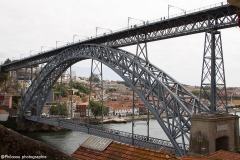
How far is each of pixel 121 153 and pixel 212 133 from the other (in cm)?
771

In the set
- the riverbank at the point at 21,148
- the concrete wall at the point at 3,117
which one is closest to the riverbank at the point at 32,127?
the concrete wall at the point at 3,117

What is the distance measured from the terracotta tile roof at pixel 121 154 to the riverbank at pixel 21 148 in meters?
4.51

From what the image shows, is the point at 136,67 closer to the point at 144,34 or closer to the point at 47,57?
the point at 144,34

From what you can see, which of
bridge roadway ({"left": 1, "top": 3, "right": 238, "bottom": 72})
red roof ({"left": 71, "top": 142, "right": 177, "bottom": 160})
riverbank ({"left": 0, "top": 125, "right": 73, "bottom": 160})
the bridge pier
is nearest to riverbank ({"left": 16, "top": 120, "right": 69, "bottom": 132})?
bridge roadway ({"left": 1, "top": 3, "right": 238, "bottom": 72})

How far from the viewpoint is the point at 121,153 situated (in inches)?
299

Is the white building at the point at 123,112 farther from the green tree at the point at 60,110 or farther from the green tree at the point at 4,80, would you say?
the green tree at the point at 4,80

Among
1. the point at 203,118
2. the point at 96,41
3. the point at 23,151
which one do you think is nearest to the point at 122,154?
the point at 23,151

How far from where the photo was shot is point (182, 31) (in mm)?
18688

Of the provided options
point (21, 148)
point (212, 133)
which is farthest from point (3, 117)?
point (21, 148)

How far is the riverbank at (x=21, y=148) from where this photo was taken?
262cm

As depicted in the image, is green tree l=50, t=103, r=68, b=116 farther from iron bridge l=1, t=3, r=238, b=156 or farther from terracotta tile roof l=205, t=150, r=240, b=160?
terracotta tile roof l=205, t=150, r=240, b=160

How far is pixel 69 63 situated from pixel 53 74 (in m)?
4.54

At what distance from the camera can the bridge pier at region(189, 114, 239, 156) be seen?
45.3 ft

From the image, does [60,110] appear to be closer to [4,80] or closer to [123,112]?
[4,80]
